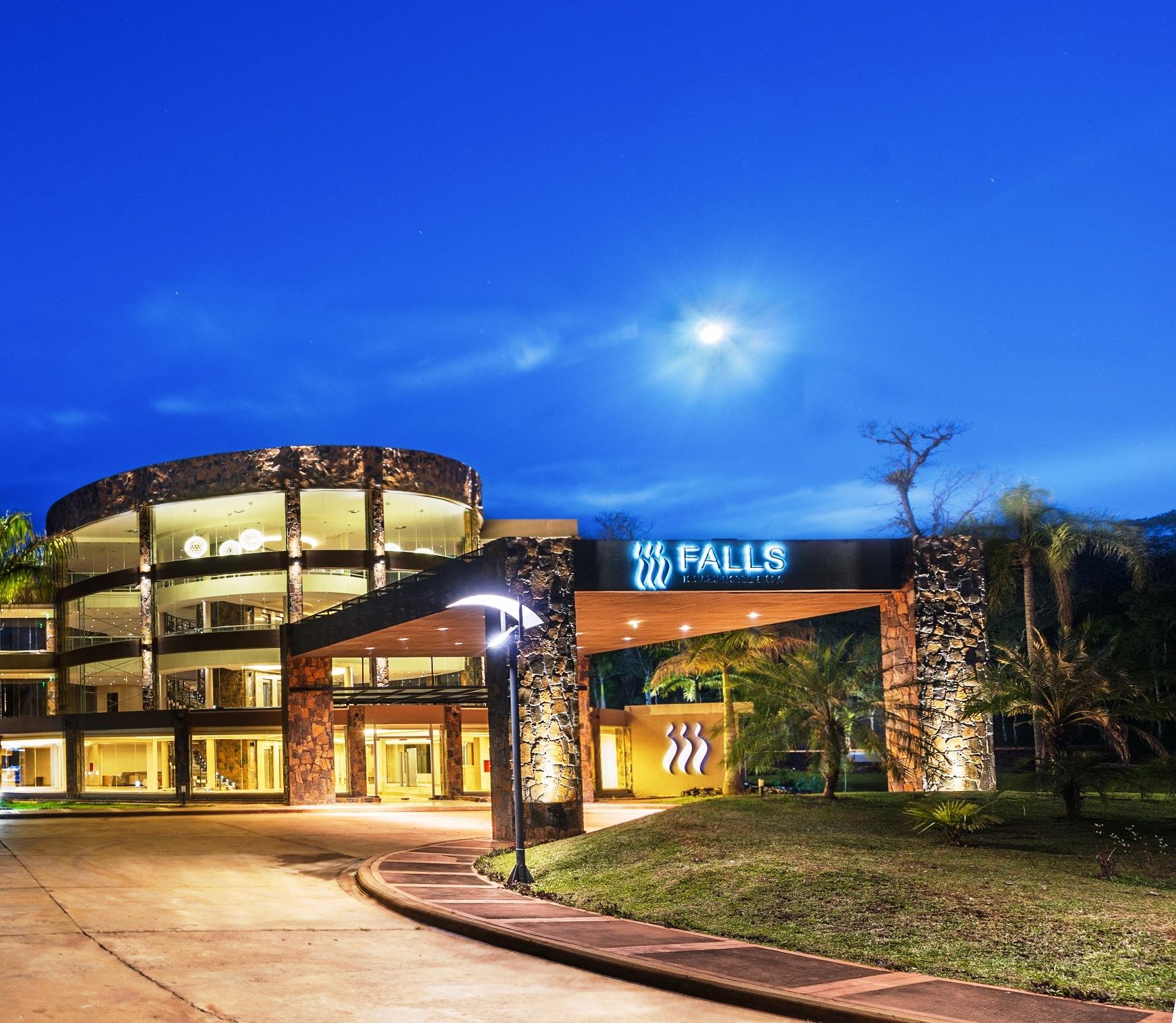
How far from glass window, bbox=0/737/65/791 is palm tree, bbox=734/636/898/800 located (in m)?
49.0

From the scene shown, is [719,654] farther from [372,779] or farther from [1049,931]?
[1049,931]

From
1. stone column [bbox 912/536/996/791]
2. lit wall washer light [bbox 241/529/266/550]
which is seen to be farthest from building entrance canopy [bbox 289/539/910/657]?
lit wall washer light [bbox 241/529/266/550]

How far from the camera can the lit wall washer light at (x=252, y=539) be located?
175 feet

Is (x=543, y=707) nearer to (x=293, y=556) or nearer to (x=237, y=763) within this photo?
(x=293, y=556)

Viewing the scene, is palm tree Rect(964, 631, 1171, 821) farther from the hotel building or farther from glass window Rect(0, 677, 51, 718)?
glass window Rect(0, 677, 51, 718)

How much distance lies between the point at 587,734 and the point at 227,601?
55.0 ft

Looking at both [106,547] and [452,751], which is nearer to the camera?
[452,751]

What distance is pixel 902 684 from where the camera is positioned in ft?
92.5

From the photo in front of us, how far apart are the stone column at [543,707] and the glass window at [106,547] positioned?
33352 millimetres

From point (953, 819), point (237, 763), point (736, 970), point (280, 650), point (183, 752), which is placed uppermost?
point (280, 650)

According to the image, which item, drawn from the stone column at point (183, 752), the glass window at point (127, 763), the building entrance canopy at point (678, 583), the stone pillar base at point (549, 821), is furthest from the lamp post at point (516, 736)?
the glass window at point (127, 763)

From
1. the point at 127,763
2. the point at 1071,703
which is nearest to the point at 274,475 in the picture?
the point at 127,763

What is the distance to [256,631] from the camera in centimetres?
5166

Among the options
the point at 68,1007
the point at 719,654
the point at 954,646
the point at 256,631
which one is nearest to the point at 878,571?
the point at 954,646
